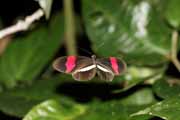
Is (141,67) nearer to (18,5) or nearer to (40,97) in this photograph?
(40,97)

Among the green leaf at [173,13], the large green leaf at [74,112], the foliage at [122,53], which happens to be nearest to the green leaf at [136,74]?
the foliage at [122,53]

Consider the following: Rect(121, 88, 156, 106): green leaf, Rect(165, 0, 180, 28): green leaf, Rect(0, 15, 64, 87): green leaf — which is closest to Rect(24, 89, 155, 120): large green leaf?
Rect(121, 88, 156, 106): green leaf

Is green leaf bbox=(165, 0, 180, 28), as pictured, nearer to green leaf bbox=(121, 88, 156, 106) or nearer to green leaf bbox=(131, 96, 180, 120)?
green leaf bbox=(121, 88, 156, 106)

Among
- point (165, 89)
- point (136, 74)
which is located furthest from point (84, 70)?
point (136, 74)

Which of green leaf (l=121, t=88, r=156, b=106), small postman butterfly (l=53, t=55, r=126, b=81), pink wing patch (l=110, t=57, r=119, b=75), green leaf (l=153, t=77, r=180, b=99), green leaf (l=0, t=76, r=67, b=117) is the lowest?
green leaf (l=121, t=88, r=156, b=106)

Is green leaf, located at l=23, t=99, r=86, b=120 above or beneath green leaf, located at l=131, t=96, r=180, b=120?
beneath

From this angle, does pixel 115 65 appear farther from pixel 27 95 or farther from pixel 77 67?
pixel 27 95

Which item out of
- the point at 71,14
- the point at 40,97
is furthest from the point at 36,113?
the point at 71,14
